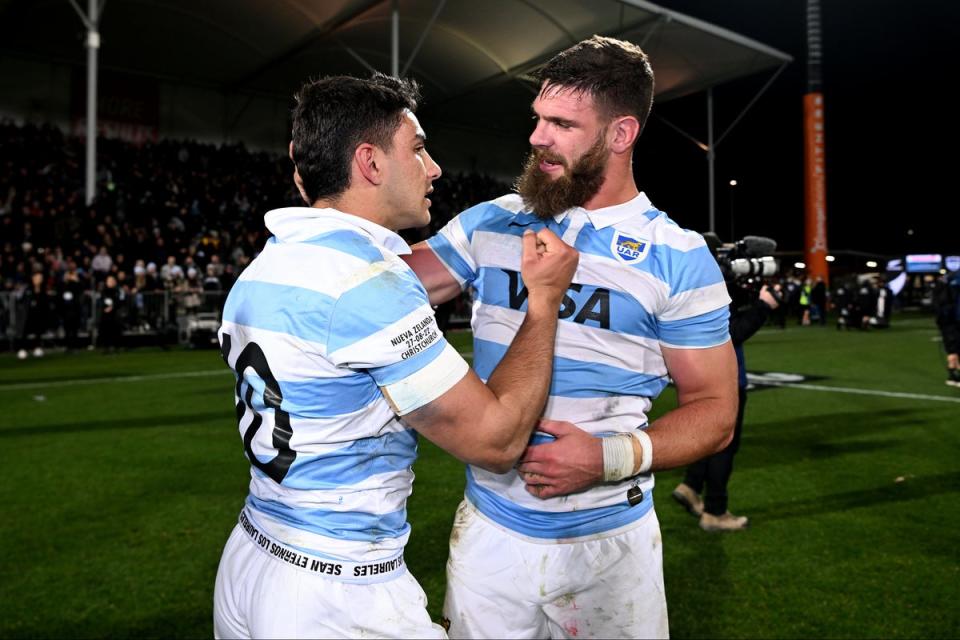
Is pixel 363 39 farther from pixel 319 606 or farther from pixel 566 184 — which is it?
pixel 319 606

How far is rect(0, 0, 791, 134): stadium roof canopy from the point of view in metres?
22.0

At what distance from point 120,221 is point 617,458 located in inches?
834

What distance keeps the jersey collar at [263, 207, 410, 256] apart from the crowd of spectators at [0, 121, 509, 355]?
52.0 ft

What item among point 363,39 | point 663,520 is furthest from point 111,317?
point 663,520

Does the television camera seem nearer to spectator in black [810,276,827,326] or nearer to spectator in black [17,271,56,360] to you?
spectator in black [17,271,56,360]

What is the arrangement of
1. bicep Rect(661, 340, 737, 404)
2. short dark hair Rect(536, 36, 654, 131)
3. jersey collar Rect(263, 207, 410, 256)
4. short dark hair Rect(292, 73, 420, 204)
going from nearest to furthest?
1. jersey collar Rect(263, 207, 410, 256)
2. short dark hair Rect(292, 73, 420, 204)
3. bicep Rect(661, 340, 737, 404)
4. short dark hair Rect(536, 36, 654, 131)

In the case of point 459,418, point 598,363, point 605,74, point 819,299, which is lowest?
point 459,418

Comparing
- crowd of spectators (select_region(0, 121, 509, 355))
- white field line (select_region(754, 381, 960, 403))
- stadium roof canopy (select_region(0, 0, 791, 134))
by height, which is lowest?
white field line (select_region(754, 381, 960, 403))

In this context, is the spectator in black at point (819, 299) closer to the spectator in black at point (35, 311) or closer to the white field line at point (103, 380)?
the white field line at point (103, 380)

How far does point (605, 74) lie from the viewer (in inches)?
88.3

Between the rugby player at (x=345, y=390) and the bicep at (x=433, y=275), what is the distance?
511mm

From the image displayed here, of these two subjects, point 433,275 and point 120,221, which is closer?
point 433,275

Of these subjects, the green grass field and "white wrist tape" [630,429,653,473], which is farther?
the green grass field

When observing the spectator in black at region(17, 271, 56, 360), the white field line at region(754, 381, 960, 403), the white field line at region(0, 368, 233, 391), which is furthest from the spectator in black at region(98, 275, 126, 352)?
the white field line at region(754, 381, 960, 403)
